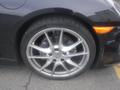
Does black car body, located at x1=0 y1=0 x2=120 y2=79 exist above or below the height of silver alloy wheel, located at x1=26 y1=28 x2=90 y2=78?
above

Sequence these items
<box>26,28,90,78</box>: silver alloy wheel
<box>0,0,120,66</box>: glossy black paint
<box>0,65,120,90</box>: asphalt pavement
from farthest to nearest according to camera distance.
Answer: <box>0,65,120,90</box>: asphalt pavement
<box>26,28,90,78</box>: silver alloy wheel
<box>0,0,120,66</box>: glossy black paint

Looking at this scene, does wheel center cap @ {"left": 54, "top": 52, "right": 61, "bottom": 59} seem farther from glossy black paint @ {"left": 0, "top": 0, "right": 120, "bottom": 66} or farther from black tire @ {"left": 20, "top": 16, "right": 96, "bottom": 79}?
glossy black paint @ {"left": 0, "top": 0, "right": 120, "bottom": 66}

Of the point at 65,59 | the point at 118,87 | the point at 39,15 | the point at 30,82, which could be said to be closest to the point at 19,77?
the point at 30,82

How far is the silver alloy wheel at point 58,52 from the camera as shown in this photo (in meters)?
3.19

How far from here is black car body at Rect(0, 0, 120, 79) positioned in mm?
2992

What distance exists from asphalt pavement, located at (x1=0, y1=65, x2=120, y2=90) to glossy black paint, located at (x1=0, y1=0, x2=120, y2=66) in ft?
1.96

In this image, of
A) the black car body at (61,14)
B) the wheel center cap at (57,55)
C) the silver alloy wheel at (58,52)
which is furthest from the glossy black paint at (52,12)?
the wheel center cap at (57,55)

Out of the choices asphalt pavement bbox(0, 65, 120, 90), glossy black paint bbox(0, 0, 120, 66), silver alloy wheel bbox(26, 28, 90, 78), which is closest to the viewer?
glossy black paint bbox(0, 0, 120, 66)

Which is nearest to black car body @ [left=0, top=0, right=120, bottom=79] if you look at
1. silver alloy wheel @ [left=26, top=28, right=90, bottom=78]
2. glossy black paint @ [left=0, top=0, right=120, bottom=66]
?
glossy black paint @ [left=0, top=0, right=120, bottom=66]

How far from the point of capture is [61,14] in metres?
3.07

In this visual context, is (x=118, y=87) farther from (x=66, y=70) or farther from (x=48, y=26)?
(x=48, y=26)

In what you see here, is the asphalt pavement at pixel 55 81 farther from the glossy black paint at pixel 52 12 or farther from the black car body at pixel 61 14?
the glossy black paint at pixel 52 12

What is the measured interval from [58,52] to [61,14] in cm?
50

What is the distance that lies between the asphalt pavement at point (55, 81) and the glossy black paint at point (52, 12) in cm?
60
